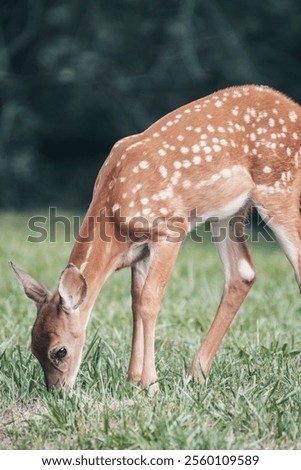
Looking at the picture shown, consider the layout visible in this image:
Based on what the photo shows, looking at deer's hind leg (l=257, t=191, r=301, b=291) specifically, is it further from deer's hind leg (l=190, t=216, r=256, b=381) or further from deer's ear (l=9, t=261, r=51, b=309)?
deer's ear (l=9, t=261, r=51, b=309)

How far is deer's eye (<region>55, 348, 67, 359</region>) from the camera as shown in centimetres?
512

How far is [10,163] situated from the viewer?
15.5 metres

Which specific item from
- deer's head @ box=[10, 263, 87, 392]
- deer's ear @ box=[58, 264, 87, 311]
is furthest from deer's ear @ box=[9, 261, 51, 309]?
deer's ear @ box=[58, 264, 87, 311]

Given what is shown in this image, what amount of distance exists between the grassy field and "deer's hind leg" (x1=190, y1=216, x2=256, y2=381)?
0.24 metres

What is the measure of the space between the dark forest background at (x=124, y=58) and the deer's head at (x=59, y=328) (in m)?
9.44

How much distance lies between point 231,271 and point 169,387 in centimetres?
100

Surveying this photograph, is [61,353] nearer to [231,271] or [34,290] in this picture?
[34,290]

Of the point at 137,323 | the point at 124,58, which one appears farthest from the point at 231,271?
the point at 124,58

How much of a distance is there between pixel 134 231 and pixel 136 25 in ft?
35.3

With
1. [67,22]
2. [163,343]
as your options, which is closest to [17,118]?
[67,22]

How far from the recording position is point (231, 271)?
592cm

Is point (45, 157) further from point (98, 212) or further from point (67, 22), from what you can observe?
point (98, 212)

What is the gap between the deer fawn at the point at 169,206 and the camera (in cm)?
518

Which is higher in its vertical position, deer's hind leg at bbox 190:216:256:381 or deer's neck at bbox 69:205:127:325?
deer's neck at bbox 69:205:127:325
